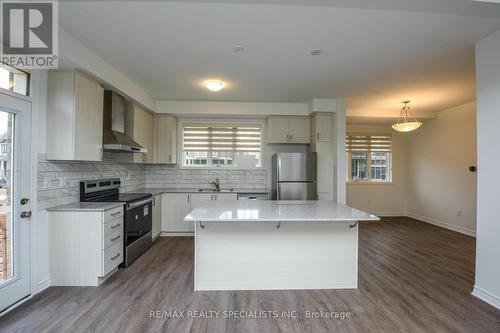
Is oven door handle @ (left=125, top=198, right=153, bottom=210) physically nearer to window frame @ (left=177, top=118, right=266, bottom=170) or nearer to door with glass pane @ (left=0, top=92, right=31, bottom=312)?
door with glass pane @ (left=0, top=92, right=31, bottom=312)

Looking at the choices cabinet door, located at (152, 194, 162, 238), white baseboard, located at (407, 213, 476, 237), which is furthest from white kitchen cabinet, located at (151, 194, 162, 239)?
white baseboard, located at (407, 213, 476, 237)

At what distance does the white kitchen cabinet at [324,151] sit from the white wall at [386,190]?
91.3 inches

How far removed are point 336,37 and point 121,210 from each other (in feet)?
10.5

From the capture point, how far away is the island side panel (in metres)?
2.56

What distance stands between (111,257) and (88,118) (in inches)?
66.2

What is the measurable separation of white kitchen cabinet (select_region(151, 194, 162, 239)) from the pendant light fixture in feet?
15.5

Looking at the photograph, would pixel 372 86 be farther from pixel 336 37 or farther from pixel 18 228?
pixel 18 228

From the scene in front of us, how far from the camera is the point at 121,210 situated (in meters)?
3.04

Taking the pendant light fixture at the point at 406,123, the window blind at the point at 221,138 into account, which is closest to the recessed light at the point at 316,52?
the window blind at the point at 221,138

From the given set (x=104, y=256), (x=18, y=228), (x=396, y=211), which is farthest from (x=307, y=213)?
(x=396, y=211)

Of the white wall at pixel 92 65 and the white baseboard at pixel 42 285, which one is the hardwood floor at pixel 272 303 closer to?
the white baseboard at pixel 42 285

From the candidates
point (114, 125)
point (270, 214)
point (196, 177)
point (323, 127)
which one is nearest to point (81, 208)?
point (114, 125)

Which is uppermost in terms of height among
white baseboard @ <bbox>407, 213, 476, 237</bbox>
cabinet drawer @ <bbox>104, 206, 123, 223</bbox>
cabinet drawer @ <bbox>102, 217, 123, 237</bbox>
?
cabinet drawer @ <bbox>104, 206, 123, 223</bbox>

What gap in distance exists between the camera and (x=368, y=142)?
6.48 meters
